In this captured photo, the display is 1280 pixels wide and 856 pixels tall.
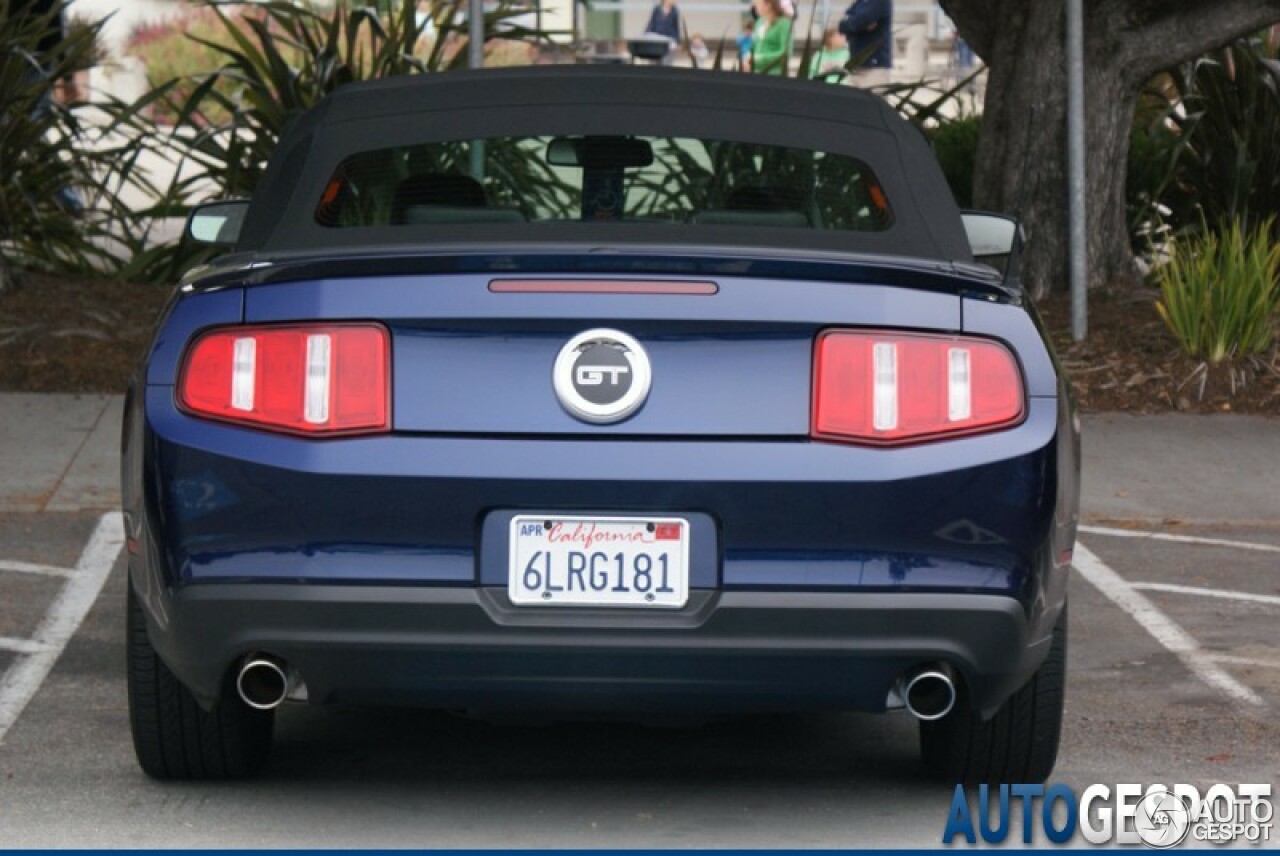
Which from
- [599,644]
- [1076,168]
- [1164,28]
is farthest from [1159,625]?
[1164,28]

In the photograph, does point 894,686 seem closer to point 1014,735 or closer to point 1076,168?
point 1014,735

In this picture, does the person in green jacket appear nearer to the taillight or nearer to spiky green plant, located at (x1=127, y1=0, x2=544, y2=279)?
spiky green plant, located at (x1=127, y1=0, x2=544, y2=279)

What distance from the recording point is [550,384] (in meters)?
4.23

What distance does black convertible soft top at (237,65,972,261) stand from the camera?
5.19 m

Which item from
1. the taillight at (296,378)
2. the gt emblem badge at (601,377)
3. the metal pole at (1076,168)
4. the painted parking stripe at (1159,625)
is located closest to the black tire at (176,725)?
the taillight at (296,378)

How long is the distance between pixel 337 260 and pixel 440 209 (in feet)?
3.17

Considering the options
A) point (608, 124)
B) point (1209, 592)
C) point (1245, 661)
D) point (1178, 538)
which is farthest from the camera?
point (1178, 538)

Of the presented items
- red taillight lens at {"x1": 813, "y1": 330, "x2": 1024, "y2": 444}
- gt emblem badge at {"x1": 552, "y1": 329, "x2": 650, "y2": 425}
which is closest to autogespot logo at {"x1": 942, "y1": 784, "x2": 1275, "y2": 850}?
red taillight lens at {"x1": 813, "y1": 330, "x2": 1024, "y2": 444}

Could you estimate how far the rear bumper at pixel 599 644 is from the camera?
165 inches

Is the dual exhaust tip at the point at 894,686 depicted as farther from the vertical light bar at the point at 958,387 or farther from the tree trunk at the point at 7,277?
the tree trunk at the point at 7,277

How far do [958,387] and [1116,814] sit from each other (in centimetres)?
103

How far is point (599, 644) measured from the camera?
13.8ft

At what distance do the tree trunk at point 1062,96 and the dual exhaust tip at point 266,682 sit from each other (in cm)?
769

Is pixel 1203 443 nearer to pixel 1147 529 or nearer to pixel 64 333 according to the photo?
pixel 1147 529
